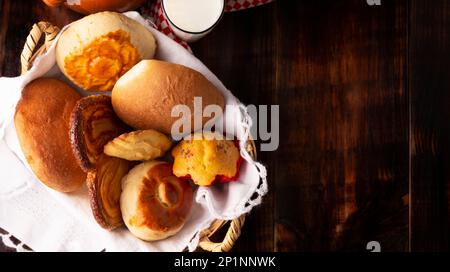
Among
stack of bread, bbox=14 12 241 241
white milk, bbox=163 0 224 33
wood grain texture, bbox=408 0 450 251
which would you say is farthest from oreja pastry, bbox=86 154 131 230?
wood grain texture, bbox=408 0 450 251

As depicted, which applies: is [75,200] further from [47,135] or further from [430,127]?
[430,127]

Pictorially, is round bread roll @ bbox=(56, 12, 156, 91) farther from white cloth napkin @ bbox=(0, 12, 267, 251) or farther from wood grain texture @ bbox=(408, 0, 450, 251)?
wood grain texture @ bbox=(408, 0, 450, 251)

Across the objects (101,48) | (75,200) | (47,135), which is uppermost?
(101,48)

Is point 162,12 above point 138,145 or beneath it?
above

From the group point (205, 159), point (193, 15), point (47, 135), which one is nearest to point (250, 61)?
point (193, 15)

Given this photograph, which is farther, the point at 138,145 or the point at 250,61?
the point at 250,61

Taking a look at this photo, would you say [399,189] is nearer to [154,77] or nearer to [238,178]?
[238,178]

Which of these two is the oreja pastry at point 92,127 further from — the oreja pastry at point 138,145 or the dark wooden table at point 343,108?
the dark wooden table at point 343,108
